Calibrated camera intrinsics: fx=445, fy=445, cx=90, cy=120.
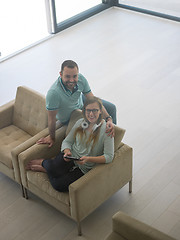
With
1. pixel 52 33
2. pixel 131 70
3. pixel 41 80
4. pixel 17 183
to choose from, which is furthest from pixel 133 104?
pixel 52 33

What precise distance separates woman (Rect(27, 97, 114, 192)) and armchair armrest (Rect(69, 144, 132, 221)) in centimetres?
12

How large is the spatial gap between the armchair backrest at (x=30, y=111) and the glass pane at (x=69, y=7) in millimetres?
3406

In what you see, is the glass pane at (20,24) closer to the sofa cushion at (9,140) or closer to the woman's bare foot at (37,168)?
the sofa cushion at (9,140)

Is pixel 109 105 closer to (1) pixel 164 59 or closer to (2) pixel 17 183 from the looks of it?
(2) pixel 17 183

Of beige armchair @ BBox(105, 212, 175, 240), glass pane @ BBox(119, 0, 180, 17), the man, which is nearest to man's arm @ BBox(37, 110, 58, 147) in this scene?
the man

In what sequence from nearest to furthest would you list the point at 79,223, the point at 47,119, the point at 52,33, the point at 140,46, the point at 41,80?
the point at 79,223 < the point at 47,119 < the point at 41,80 < the point at 140,46 < the point at 52,33

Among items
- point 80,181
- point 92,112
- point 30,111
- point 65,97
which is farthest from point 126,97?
point 80,181

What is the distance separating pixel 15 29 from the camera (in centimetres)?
788

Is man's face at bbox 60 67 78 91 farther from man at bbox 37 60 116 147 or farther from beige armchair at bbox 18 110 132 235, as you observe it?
beige armchair at bbox 18 110 132 235

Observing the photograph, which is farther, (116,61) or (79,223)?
(116,61)

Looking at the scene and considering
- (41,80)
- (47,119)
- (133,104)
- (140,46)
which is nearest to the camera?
(47,119)

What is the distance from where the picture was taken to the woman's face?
409cm

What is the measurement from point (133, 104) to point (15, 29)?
295 cm

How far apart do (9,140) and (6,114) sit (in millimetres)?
348
